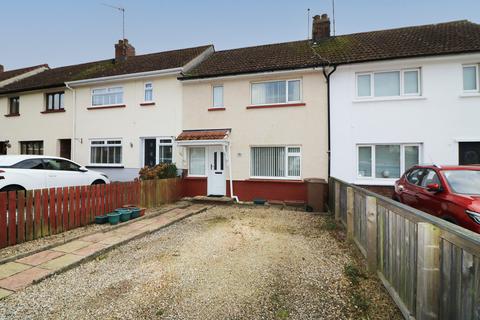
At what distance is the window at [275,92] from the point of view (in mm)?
10539

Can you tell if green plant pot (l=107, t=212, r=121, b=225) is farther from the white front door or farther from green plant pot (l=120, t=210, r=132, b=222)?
the white front door

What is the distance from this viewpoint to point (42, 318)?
2.86 m

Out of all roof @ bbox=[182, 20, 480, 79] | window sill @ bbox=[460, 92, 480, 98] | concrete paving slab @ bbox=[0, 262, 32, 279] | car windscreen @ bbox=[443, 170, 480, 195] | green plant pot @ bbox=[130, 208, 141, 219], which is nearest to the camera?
concrete paving slab @ bbox=[0, 262, 32, 279]

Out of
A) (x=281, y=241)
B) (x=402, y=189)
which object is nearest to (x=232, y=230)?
(x=281, y=241)

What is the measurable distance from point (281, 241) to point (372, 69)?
7984 mm

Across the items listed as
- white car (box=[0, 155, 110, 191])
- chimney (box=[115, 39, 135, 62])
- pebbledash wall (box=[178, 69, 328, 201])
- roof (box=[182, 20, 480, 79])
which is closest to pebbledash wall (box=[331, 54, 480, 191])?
roof (box=[182, 20, 480, 79])

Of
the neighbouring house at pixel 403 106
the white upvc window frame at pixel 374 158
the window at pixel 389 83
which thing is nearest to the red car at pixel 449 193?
the white upvc window frame at pixel 374 158

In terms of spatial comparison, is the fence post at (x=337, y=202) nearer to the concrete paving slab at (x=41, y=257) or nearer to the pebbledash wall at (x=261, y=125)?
the pebbledash wall at (x=261, y=125)

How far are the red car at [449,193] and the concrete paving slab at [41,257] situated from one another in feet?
24.0

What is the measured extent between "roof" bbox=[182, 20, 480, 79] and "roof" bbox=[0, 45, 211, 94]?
1712 mm

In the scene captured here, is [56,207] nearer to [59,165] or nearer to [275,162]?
[59,165]

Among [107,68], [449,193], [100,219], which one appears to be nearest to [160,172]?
[100,219]

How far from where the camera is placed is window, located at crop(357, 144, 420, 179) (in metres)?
9.22

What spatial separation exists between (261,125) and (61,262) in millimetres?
8355
